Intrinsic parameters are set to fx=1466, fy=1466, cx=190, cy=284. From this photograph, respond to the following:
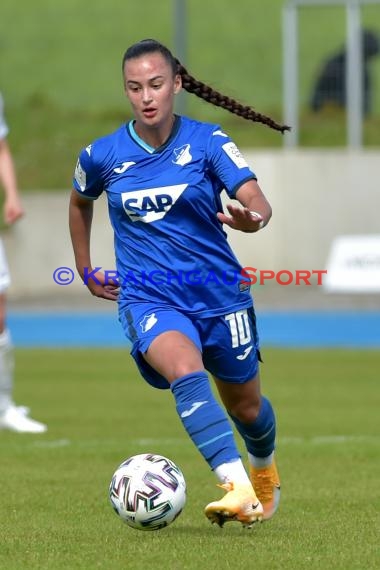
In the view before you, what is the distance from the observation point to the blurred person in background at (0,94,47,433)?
9641 millimetres

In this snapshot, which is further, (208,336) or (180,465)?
(180,465)

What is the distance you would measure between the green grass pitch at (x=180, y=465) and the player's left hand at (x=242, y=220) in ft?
3.97

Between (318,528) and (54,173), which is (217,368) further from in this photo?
(54,173)

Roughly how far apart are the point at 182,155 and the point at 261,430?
126cm

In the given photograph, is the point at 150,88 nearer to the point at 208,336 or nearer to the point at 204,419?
the point at 208,336

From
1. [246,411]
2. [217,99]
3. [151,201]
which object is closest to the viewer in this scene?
[151,201]

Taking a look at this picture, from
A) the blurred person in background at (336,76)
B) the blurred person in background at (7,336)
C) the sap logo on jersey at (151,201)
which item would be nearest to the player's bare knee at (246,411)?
the sap logo on jersey at (151,201)

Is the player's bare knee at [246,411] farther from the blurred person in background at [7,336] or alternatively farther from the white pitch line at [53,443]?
the blurred person in background at [7,336]

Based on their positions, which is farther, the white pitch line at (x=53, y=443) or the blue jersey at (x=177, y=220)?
the white pitch line at (x=53, y=443)

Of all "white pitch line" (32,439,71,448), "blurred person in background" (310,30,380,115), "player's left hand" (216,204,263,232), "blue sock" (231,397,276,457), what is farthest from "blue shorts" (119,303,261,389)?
"blurred person in background" (310,30,380,115)

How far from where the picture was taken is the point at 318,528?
6.10 m

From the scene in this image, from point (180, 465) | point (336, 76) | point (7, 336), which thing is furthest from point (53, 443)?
point (336, 76)

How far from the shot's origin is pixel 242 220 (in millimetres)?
5484

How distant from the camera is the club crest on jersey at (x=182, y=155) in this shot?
19.8 feet
